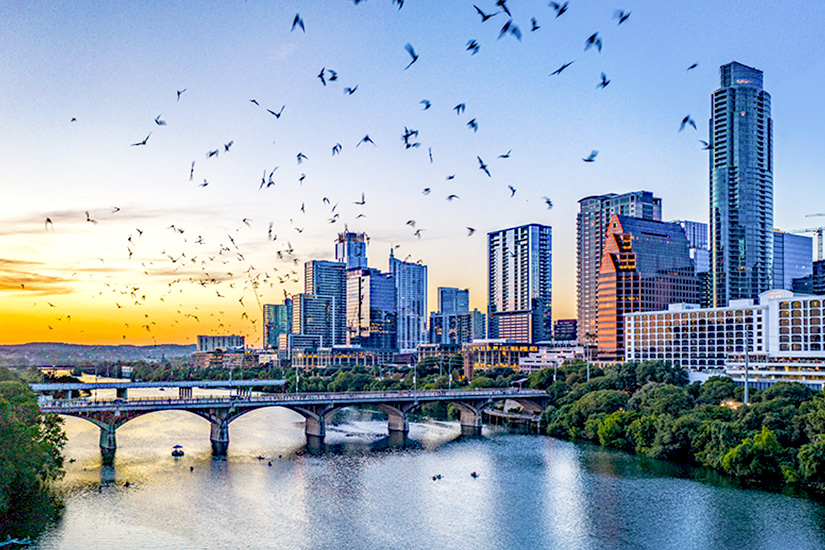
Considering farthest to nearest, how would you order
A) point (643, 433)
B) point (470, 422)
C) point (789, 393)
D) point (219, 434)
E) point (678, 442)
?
point (470, 422), point (219, 434), point (643, 433), point (789, 393), point (678, 442)

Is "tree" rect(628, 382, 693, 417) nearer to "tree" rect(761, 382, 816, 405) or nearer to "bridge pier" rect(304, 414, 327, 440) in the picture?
"tree" rect(761, 382, 816, 405)

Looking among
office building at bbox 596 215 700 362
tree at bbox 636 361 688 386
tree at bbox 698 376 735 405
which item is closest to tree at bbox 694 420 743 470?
tree at bbox 698 376 735 405

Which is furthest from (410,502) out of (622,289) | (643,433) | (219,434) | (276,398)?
(622,289)

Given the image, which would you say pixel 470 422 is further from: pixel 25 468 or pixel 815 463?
pixel 25 468

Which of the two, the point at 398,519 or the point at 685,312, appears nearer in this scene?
the point at 398,519

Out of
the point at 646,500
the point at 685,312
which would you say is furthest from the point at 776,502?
the point at 685,312

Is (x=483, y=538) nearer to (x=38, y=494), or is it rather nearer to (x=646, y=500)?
(x=646, y=500)

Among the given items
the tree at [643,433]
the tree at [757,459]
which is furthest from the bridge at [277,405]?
the tree at [757,459]
